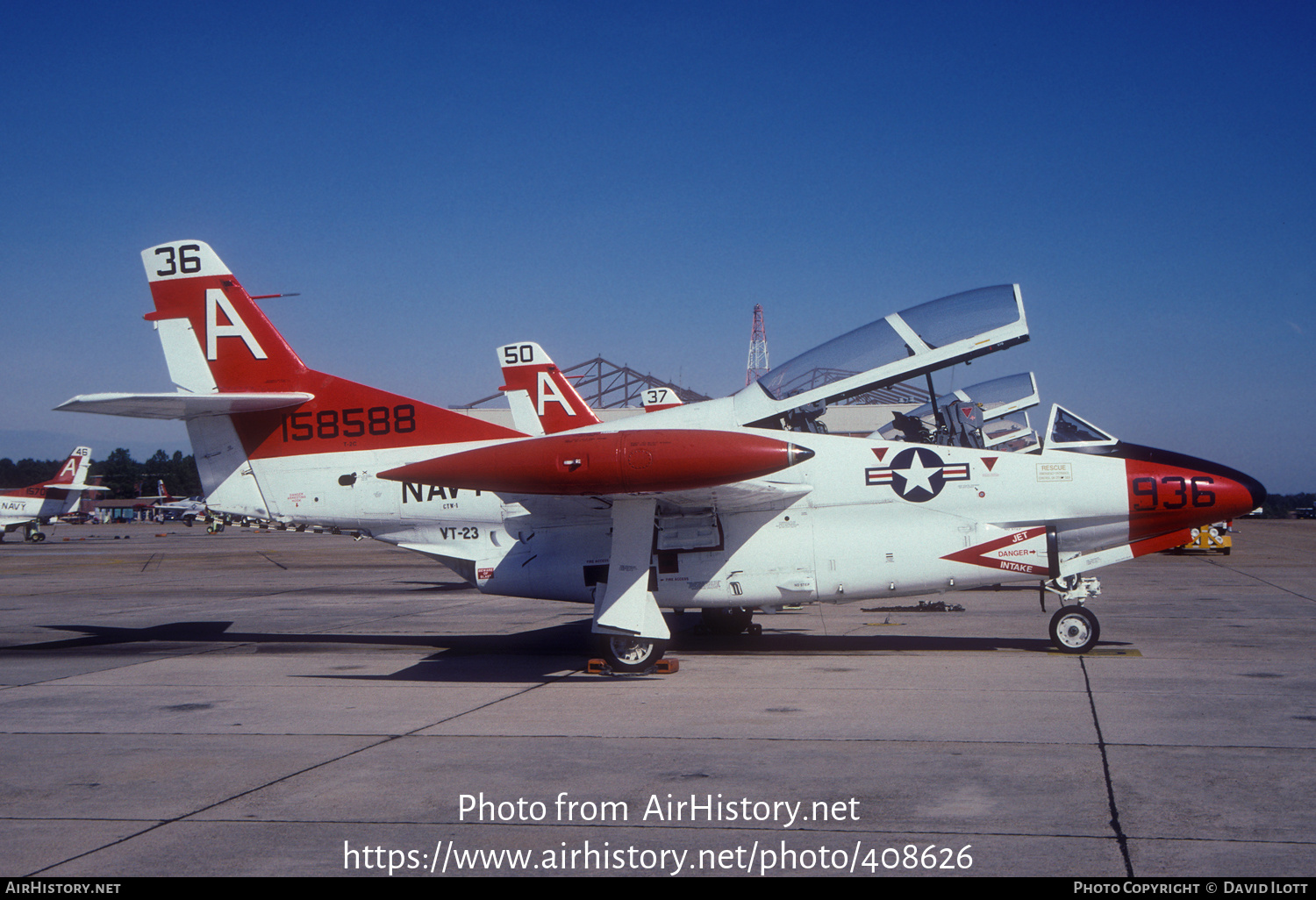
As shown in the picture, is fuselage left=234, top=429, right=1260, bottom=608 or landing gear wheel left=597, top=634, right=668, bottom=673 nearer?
landing gear wheel left=597, top=634, right=668, bottom=673

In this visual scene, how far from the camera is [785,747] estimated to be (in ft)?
20.8

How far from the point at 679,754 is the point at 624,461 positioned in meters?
3.10

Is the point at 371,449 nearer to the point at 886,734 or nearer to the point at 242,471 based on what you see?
the point at 242,471

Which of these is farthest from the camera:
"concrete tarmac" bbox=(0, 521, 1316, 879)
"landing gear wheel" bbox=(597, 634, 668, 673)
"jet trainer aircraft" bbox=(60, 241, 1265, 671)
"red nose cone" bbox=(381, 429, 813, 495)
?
"landing gear wheel" bbox=(597, 634, 668, 673)

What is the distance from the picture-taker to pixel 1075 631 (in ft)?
32.8

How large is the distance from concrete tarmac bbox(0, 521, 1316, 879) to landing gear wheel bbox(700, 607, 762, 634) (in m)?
0.22

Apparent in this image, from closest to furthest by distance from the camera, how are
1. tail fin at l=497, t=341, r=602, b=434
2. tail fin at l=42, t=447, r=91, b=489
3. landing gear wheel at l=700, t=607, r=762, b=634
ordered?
landing gear wheel at l=700, t=607, r=762, b=634 < tail fin at l=497, t=341, r=602, b=434 < tail fin at l=42, t=447, r=91, b=489

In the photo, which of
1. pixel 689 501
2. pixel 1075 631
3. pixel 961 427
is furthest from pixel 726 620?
pixel 1075 631

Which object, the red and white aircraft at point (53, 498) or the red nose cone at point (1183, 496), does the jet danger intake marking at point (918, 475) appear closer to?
the red nose cone at point (1183, 496)

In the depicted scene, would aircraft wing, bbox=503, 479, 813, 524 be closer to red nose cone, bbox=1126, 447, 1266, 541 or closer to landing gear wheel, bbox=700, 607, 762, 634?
landing gear wheel, bbox=700, 607, 762, 634

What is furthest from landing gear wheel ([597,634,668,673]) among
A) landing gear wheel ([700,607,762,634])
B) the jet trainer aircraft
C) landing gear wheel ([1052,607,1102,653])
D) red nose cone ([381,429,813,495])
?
landing gear wheel ([1052,607,1102,653])

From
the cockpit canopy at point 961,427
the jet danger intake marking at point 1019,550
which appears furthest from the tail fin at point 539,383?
the jet danger intake marking at point 1019,550

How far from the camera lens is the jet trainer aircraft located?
8852 mm
